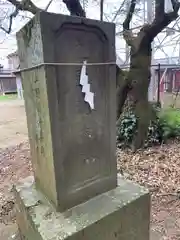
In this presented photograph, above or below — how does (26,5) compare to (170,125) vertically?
above

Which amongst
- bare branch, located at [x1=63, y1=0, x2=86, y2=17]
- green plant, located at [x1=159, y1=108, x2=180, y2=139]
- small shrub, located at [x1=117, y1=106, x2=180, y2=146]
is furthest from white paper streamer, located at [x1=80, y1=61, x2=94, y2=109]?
green plant, located at [x1=159, y1=108, x2=180, y2=139]

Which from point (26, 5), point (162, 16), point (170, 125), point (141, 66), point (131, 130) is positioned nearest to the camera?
point (162, 16)

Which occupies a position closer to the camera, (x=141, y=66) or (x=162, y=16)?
(x=162, y=16)

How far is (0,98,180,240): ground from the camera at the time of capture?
1974 millimetres

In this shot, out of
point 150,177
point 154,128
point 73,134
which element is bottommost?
point 150,177

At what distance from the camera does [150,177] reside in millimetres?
2742

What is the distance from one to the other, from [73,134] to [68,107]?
0.15 m

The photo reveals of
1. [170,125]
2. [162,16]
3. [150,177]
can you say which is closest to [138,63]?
[162,16]

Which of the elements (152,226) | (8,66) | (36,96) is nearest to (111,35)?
(36,96)

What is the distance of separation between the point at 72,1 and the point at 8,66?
1917 cm

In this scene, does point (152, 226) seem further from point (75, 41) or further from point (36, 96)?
point (75, 41)

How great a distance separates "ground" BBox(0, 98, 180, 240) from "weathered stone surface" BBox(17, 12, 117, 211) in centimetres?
93

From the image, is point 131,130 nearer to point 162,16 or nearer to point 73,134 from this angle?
point 162,16

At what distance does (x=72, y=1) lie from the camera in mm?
3398
